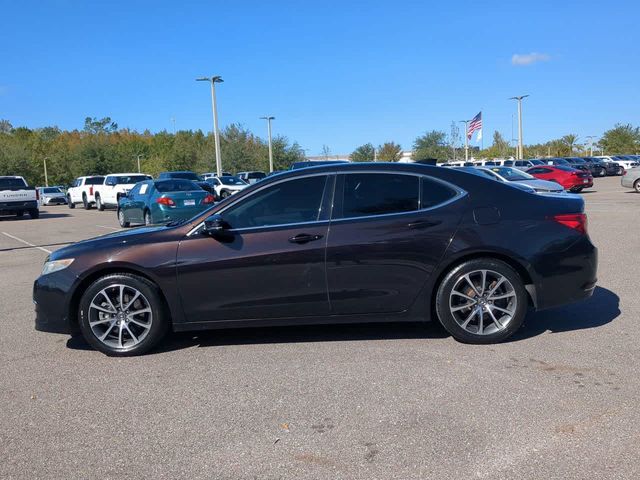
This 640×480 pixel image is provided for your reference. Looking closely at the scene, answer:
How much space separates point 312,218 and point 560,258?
86.0 inches

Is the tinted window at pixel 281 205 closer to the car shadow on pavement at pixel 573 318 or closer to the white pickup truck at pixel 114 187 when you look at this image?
the car shadow on pavement at pixel 573 318

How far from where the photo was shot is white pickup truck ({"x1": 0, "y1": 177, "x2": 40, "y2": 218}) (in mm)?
23111

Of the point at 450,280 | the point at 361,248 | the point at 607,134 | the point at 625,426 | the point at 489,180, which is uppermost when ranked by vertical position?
the point at 607,134

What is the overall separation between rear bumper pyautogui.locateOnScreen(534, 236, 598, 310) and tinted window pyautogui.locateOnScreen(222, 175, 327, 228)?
2.01 metres

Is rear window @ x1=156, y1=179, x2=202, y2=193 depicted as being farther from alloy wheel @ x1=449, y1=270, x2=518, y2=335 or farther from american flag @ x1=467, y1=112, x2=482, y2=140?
american flag @ x1=467, y1=112, x2=482, y2=140

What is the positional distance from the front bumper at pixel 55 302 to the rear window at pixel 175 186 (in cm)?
1117

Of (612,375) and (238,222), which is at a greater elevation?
(238,222)

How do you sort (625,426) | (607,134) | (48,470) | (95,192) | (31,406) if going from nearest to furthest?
(48,470), (625,426), (31,406), (95,192), (607,134)

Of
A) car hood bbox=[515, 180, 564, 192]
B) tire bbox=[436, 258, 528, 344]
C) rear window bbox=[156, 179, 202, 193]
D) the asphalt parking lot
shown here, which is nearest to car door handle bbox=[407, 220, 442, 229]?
tire bbox=[436, 258, 528, 344]

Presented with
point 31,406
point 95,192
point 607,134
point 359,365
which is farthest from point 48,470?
point 607,134

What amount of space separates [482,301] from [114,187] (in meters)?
26.6

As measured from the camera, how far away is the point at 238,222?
205 inches

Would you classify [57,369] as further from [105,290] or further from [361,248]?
[361,248]

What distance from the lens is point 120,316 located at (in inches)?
203
